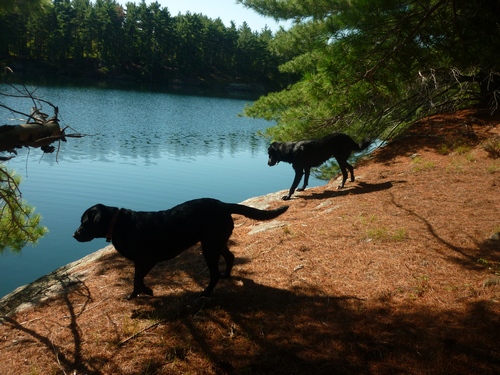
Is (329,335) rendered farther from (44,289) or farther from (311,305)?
(44,289)

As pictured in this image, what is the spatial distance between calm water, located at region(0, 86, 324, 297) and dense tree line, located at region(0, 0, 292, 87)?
37.7 m

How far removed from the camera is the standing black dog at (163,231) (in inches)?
195

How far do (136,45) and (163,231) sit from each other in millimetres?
84311

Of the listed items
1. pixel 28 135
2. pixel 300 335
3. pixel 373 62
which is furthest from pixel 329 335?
pixel 373 62

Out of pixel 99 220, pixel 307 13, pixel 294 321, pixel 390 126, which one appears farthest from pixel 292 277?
pixel 390 126

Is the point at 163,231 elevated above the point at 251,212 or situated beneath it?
situated beneath

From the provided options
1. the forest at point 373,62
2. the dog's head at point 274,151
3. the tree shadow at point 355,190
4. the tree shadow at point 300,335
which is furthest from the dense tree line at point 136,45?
the tree shadow at point 300,335

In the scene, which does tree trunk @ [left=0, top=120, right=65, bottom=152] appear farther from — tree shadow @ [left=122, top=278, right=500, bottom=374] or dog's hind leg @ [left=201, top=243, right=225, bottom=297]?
tree shadow @ [left=122, top=278, right=500, bottom=374]

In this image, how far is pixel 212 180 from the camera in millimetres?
19984

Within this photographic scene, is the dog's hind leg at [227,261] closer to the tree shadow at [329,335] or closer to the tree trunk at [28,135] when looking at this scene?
the tree shadow at [329,335]

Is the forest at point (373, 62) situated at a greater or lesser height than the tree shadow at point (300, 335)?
greater

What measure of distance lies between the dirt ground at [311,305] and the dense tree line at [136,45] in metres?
66.3

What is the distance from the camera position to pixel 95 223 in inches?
201

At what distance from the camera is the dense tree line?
69062 mm
